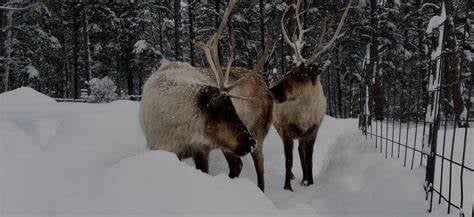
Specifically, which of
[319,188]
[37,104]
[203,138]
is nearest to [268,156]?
[319,188]

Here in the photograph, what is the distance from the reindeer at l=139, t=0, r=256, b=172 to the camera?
438cm

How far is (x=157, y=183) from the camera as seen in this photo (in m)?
2.82

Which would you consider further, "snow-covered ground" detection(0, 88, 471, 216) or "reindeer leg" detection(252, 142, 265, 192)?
"reindeer leg" detection(252, 142, 265, 192)

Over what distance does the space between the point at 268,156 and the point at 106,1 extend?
22405 millimetres

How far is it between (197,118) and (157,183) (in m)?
1.71

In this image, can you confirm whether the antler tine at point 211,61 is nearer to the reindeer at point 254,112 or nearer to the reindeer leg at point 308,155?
the reindeer at point 254,112

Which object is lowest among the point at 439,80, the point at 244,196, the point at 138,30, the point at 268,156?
the point at 268,156

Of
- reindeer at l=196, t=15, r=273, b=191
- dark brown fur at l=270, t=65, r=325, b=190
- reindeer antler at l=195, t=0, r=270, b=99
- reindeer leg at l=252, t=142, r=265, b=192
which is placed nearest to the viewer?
reindeer antler at l=195, t=0, r=270, b=99

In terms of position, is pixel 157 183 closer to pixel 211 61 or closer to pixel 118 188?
pixel 118 188

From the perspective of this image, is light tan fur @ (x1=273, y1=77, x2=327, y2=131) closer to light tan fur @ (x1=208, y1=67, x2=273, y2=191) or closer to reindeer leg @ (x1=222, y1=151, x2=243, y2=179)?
light tan fur @ (x1=208, y1=67, x2=273, y2=191)

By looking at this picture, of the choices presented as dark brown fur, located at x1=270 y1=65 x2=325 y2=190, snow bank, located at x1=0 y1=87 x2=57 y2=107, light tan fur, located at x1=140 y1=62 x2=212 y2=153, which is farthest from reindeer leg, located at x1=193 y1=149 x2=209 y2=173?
snow bank, located at x1=0 y1=87 x2=57 y2=107

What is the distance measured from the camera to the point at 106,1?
27.1 metres

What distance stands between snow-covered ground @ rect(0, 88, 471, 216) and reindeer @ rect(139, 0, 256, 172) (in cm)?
34

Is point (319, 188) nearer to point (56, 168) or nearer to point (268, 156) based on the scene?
point (268, 156)
